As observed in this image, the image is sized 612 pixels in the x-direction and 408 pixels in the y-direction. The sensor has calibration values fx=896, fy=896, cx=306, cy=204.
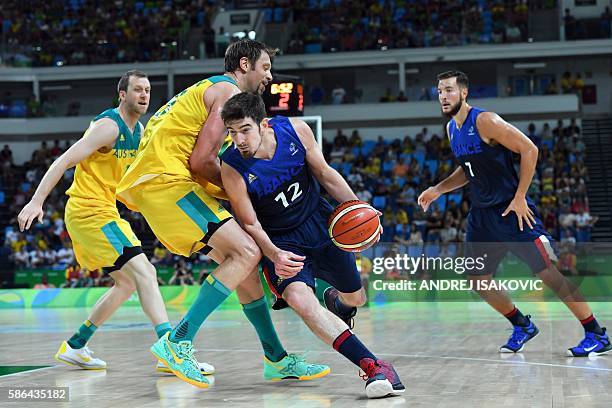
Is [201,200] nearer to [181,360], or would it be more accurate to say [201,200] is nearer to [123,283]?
[181,360]

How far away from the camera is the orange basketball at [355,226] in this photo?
5160mm

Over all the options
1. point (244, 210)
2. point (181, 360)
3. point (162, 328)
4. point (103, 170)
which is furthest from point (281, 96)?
point (181, 360)

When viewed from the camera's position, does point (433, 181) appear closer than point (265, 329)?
No

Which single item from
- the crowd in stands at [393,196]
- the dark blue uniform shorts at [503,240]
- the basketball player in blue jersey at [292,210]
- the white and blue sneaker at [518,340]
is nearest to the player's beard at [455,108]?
the dark blue uniform shorts at [503,240]

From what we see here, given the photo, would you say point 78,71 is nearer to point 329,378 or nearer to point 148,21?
point 148,21

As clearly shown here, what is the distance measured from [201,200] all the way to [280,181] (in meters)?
0.49

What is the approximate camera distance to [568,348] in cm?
715

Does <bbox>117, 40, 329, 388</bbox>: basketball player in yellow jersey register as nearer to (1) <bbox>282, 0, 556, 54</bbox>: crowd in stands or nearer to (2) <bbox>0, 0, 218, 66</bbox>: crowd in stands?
(1) <bbox>282, 0, 556, 54</bbox>: crowd in stands

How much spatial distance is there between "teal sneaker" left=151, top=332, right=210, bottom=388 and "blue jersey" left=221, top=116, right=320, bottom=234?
2.93 feet

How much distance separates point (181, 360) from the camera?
204 inches

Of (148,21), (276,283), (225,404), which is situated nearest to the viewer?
(225,404)

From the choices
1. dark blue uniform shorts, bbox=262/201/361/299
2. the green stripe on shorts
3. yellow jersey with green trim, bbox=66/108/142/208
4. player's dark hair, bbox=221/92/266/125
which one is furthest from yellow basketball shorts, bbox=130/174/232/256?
yellow jersey with green trim, bbox=66/108/142/208

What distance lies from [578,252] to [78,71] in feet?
61.0

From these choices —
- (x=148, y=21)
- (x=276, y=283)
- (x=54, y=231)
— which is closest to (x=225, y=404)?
(x=276, y=283)
